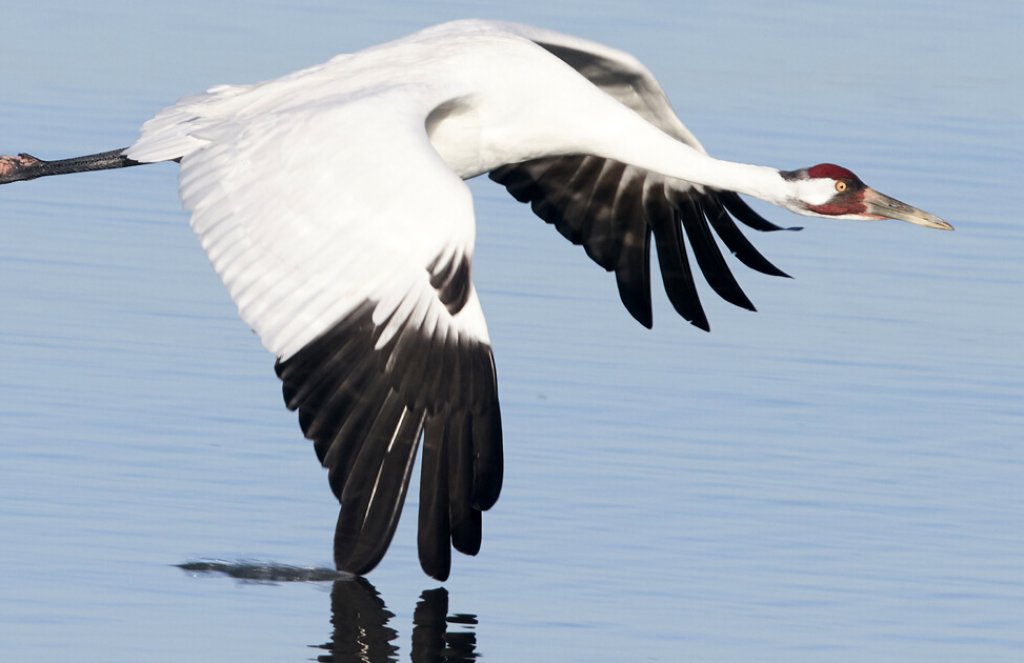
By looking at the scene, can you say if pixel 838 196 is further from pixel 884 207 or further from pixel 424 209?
pixel 424 209

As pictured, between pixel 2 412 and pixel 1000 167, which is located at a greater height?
pixel 1000 167

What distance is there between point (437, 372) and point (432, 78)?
7.37 feet

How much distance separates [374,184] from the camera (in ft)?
A: 32.0

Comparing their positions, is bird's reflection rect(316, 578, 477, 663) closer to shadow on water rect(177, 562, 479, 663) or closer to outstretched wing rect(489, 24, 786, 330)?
shadow on water rect(177, 562, 479, 663)

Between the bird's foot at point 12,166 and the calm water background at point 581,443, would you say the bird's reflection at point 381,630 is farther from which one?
the bird's foot at point 12,166

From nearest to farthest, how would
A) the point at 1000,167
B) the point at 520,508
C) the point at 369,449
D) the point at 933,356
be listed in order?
the point at 369,449
the point at 520,508
the point at 933,356
the point at 1000,167

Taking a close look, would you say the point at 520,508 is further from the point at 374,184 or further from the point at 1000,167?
the point at 1000,167

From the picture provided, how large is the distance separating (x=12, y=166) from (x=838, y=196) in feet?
15.0

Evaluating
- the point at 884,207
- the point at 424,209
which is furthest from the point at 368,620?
the point at 884,207

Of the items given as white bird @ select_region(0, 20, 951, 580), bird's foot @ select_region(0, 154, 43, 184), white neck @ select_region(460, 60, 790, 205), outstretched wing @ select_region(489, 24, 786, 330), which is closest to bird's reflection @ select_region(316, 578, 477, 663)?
white bird @ select_region(0, 20, 951, 580)

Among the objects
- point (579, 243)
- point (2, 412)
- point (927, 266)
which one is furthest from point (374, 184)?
point (927, 266)

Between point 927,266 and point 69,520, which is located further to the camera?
point 927,266

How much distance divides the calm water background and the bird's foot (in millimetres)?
438

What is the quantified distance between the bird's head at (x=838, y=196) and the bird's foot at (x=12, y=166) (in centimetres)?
420
